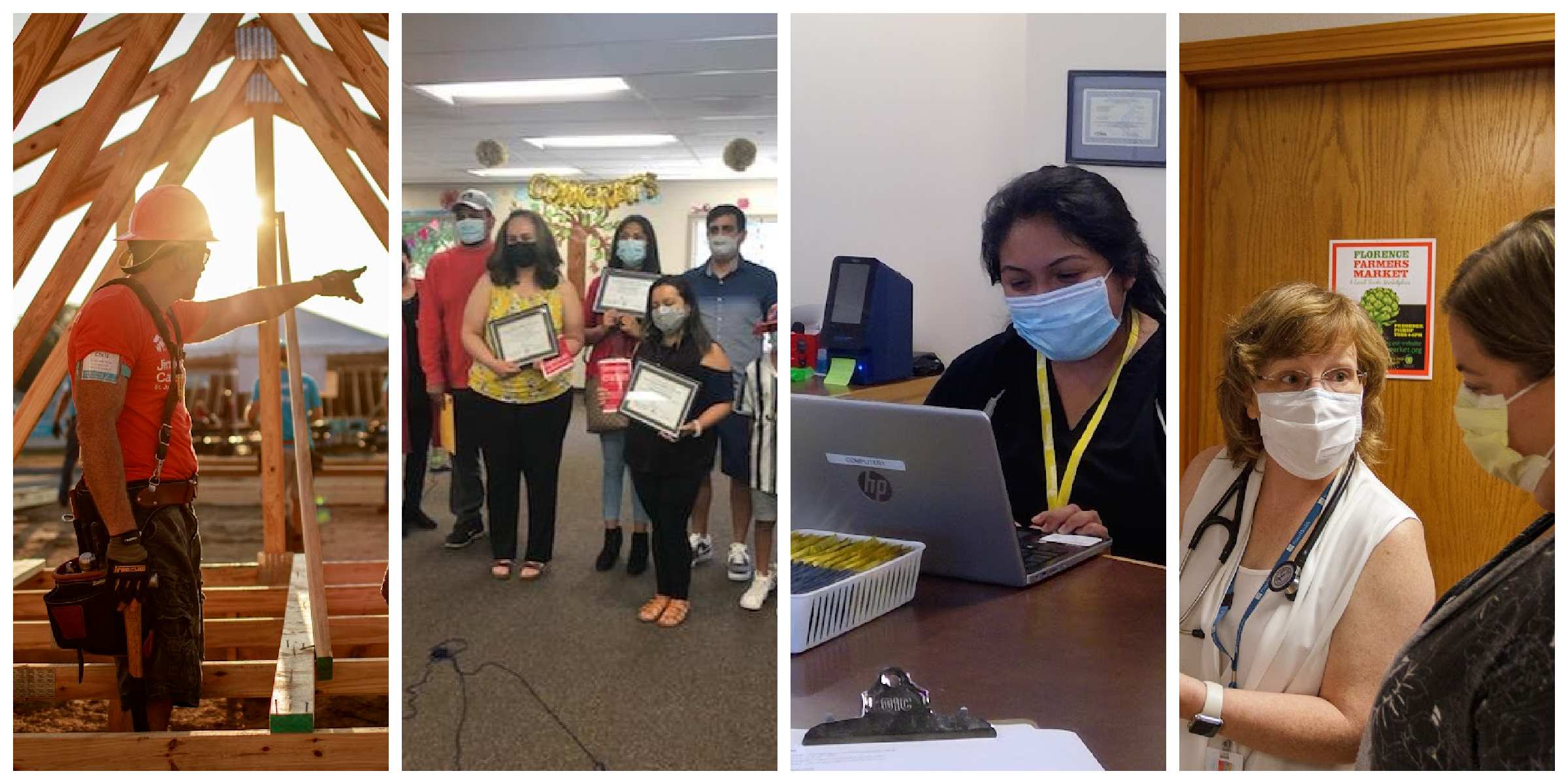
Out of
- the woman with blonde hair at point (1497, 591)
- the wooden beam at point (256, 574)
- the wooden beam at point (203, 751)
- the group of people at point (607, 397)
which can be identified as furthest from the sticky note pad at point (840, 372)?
the wooden beam at point (256, 574)

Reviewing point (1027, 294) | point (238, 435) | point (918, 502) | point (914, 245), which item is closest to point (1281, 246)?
point (1027, 294)

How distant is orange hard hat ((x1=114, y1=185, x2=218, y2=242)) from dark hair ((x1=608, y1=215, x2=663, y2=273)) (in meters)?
0.90

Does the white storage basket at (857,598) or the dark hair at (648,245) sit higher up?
the dark hair at (648,245)

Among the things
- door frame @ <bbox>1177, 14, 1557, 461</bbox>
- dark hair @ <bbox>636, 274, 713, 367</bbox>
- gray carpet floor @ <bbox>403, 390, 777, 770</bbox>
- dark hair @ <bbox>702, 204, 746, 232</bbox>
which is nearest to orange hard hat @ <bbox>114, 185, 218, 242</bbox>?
gray carpet floor @ <bbox>403, 390, 777, 770</bbox>

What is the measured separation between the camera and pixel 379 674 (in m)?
2.74

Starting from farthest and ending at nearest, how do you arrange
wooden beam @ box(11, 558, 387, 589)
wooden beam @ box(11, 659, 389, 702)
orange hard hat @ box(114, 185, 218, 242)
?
wooden beam @ box(11, 558, 387, 589) → wooden beam @ box(11, 659, 389, 702) → orange hard hat @ box(114, 185, 218, 242)

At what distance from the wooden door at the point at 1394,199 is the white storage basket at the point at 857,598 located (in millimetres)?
663

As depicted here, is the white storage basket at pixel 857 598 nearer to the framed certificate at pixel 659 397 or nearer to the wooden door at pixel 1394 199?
the framed certificate at pixel 659 397

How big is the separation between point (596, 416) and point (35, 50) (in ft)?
4.46

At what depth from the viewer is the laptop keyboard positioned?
2.04m

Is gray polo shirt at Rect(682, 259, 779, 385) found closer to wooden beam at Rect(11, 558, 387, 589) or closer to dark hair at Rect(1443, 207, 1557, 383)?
dark hair at Rect(1443, 207, 1557, 383)

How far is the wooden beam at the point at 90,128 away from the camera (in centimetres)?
228

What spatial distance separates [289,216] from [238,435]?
12.7 feet

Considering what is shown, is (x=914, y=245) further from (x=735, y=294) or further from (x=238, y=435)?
(x=238, y=435)
